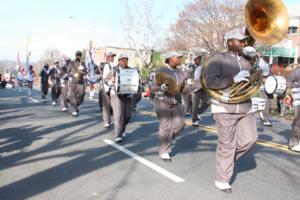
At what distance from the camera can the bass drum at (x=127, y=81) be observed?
31.2 ft

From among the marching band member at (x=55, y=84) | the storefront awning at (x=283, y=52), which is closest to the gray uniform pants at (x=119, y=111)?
the marching band member at (x=55, y=84)

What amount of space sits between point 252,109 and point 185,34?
33942 millimetres

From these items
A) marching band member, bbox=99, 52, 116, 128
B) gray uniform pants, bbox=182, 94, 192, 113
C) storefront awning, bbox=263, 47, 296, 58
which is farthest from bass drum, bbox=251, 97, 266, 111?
storefront awning, bbox=263, 47, 296, 58

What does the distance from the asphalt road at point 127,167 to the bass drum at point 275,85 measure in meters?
1.18

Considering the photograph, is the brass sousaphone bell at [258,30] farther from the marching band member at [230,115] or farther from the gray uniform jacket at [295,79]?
the gray uniform jacket at [295,79]

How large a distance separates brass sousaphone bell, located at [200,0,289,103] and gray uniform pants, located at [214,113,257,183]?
27 cm

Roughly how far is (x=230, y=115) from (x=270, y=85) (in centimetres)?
616

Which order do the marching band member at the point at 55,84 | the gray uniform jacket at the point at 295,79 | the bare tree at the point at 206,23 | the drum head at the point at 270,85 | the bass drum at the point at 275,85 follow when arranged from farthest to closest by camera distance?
1. the bare tree at the point at 206,23
2. the marching band member at the point at 55,84
3. the drum head at the point at 270,85
4. the bass drum at the point at 275,85
5. the gray uniform jacket at the point at 295,79

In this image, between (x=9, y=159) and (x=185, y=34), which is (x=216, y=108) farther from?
(x=185, y=34)

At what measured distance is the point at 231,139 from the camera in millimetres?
6055

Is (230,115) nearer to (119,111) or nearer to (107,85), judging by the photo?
(119,111)

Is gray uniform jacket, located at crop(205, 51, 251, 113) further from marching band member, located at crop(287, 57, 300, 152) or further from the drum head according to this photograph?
the drum head

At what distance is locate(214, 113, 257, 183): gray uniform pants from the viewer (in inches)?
238

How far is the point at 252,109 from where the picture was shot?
20.7 feet
